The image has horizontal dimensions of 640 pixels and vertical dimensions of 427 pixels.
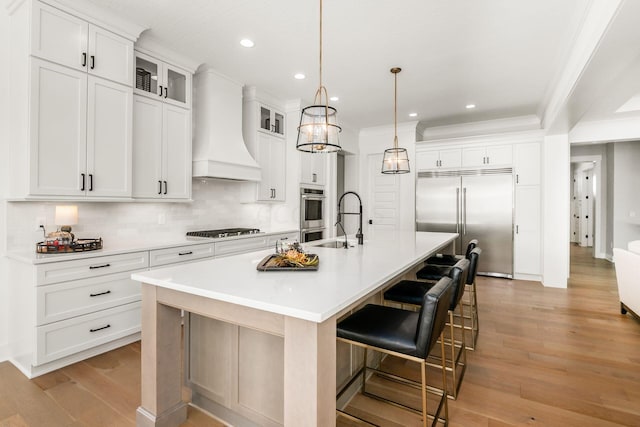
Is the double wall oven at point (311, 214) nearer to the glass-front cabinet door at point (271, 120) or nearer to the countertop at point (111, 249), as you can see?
the glass-front cabinet door at point (271, 120)

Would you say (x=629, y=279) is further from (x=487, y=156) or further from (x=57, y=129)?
(x=57, y=129)

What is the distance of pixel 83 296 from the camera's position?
8.26 ft

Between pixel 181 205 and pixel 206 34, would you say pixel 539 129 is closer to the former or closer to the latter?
pixel 206 34

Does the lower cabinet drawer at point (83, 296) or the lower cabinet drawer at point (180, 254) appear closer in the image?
the lower cabinet drawer at point (83, 296)

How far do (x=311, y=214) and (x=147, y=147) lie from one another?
255 cm

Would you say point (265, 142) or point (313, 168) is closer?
point (265, 142)

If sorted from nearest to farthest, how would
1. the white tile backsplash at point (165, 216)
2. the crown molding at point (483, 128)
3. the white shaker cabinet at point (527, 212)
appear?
the white tile backsplash at point (165, 216), the white shaker cabinet at point (527, 212), the crown molding at point (483, 128)

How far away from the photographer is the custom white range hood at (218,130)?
363 centimetres

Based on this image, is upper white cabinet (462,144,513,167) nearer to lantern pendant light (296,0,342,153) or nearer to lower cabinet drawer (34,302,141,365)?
lantern pendant light (296,0,342,153)

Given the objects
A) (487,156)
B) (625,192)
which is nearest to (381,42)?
(487,156)

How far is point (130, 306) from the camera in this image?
282 centimetres

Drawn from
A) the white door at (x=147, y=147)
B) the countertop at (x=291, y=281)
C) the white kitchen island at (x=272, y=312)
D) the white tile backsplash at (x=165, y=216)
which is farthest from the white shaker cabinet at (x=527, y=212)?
the white door at (x=147, y=147)

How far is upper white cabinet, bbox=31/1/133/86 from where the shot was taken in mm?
2359

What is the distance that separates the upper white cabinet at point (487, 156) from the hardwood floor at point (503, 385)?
272 centimetres
